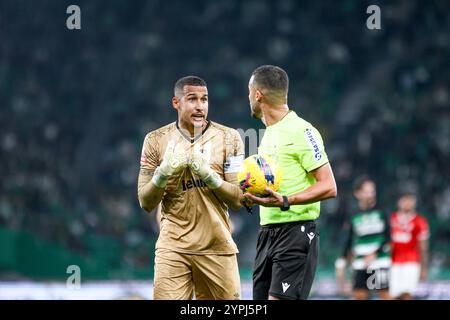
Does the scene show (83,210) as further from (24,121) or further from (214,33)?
(214,33)

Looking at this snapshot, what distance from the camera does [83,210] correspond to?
Answer: 1762 centimetres

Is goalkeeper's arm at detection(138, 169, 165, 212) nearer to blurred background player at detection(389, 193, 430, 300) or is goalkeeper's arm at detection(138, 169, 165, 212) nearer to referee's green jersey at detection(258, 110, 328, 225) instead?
referee's green jersey at detection(258, 110, 328, 225)

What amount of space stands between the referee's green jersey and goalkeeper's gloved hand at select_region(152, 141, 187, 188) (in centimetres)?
61

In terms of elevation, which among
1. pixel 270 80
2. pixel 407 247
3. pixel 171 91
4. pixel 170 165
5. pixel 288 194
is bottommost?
pixel 288 194

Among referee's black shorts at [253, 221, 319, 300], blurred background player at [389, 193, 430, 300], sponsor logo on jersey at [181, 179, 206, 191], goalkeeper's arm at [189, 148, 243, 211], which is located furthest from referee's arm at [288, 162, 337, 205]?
blurred background player at [389, 193, 430, 300]

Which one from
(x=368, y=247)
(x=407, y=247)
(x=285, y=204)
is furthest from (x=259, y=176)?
(x=407, y=247)

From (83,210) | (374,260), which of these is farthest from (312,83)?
(374,260)

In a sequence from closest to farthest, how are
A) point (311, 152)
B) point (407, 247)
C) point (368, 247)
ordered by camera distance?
point (311, 152), point (368, 247), point (407, 247)

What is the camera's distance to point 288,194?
20.4 ft

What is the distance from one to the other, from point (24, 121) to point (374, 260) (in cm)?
1071

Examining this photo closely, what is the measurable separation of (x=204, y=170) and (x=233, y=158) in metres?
0.49

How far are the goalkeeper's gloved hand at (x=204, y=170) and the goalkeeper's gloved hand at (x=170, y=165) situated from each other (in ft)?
0.22

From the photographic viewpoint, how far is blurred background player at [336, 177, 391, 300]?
36.3 feet

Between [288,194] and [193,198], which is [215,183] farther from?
[288,194]
